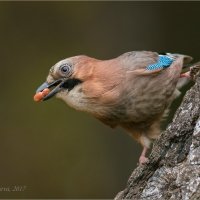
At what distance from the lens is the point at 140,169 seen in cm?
738

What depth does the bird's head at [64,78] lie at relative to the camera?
8320mm

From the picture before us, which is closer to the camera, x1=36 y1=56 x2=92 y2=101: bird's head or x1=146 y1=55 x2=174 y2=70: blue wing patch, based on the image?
x1=36 y1=56 x2=92 y2=101: bird's head

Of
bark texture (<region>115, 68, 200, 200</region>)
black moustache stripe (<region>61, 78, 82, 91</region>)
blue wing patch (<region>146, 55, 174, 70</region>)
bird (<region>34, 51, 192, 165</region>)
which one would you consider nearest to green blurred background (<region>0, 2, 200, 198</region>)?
blue wing patch (<region>146, 55, 174, 70</region>)

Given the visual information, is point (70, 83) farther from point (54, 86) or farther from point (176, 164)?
point (176, 164)

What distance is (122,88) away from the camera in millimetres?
8711

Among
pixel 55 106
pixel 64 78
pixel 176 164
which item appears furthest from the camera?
pixel 55 106

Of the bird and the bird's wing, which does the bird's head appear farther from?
the bird's wing

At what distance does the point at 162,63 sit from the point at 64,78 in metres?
1.48

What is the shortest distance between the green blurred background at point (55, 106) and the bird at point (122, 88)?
14.2 feet

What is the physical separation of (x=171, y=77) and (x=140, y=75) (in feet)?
1.39

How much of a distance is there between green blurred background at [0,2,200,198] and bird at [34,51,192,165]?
4.33 metres

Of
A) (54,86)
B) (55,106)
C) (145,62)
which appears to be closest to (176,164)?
(54,86)

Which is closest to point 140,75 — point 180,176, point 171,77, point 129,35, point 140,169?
point 171,77

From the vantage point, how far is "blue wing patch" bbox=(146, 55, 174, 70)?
9.24m
